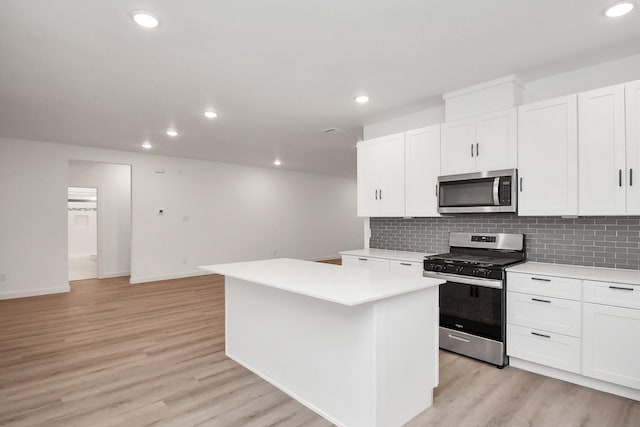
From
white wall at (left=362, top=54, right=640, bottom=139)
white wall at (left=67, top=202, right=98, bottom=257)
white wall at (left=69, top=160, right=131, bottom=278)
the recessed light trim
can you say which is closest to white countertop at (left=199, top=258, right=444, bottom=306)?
the recessed light trim

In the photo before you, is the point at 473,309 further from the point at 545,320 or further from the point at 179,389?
the point at 179,389

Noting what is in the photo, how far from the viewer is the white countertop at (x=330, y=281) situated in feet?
6.37

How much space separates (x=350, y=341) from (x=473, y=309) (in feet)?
5.01

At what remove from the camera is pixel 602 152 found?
8.86 ft

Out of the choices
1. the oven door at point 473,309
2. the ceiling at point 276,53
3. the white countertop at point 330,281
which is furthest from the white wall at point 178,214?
the oven door at point 473,309

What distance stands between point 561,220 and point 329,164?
572 centimetres

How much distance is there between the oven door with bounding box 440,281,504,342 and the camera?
297 centimetres

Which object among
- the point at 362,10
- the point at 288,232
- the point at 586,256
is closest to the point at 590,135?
the point at 586,256

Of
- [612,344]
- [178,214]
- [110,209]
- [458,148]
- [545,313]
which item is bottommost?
[612,344]

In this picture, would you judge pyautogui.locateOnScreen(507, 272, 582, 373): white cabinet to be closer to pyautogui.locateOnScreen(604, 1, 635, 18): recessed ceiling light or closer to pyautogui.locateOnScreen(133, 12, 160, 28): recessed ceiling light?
pyautogui.locateOnScreen(604, 1, 635, 18): recessed ceiling light

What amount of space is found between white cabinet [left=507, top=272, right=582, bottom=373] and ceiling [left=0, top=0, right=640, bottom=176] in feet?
5.90

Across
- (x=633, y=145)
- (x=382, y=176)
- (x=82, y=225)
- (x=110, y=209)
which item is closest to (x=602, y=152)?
(x=633, y=145)

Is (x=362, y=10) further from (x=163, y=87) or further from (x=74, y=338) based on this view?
(x=74, y=338)

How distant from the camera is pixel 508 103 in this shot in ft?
10.5
